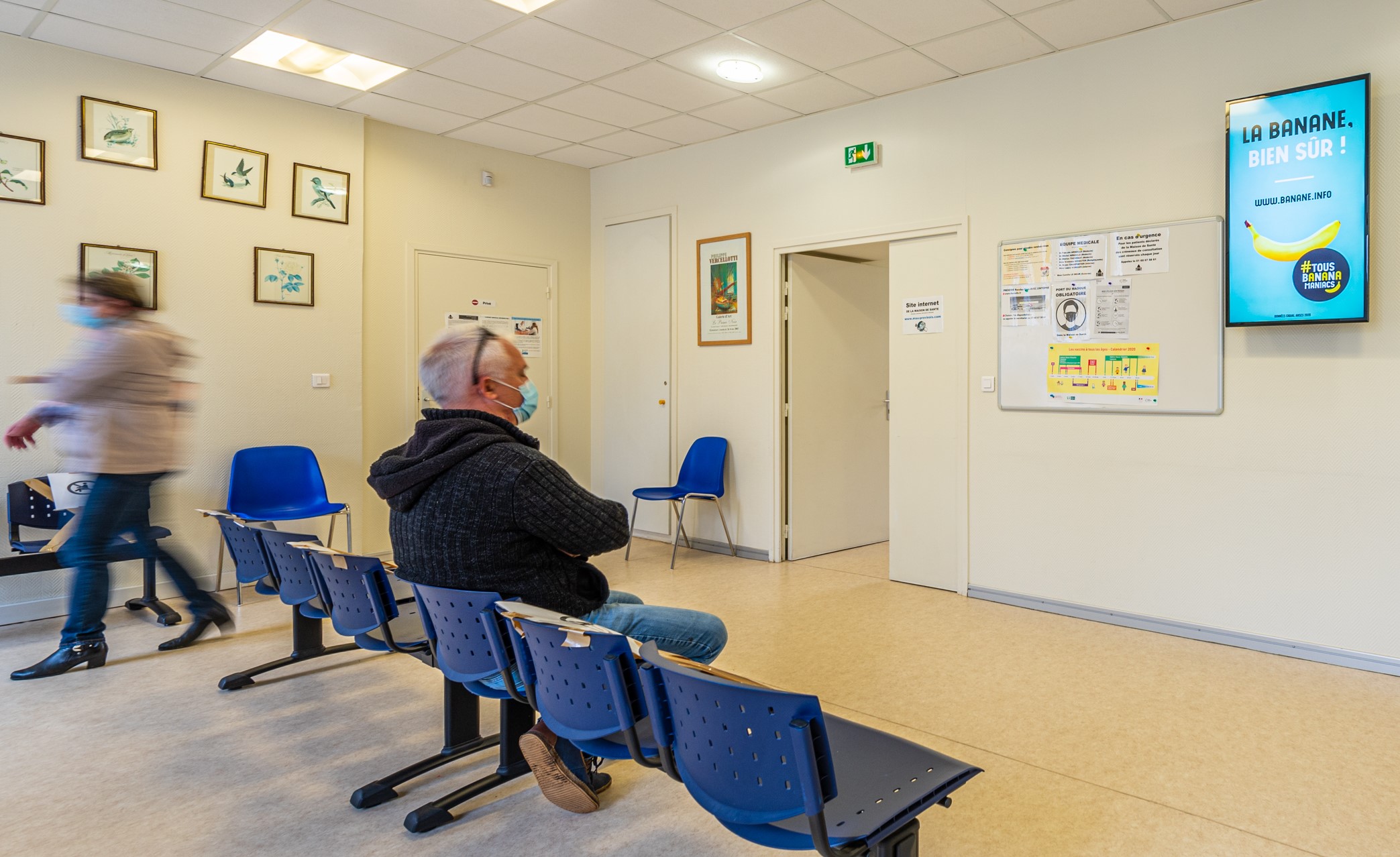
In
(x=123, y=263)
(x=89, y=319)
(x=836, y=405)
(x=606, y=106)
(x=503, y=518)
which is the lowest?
(x=503, y=518)

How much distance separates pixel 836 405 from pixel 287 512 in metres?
3.62

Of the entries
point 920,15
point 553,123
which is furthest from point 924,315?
point 553,123

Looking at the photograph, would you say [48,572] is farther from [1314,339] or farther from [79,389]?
[1314,339]

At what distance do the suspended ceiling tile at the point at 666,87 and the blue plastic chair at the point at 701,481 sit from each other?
2.25 meters

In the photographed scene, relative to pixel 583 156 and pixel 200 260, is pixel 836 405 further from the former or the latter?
pixel 200 260

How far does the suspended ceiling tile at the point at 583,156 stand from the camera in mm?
6230

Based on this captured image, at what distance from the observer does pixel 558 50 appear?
14.3ft

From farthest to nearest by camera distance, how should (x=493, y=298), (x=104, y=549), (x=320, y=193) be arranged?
(x=493, y=298) → (x=320, y=193) → (x=104, y=549)

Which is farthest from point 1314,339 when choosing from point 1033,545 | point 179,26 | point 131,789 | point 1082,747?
point 179,26

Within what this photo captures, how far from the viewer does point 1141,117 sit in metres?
4.04

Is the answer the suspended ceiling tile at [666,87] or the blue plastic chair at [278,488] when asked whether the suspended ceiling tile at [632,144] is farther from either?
the blue plastic chair at [278,488]

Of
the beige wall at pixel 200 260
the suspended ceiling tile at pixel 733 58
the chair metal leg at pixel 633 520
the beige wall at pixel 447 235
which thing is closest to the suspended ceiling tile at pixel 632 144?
the beige wall at pixel 447 235

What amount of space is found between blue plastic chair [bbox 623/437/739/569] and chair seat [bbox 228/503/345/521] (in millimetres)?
1958

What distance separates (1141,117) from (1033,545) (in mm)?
2195
